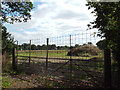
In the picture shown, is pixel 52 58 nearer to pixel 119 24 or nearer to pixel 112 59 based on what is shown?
pixel 112 59

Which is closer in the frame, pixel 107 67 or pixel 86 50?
pixel 107 67

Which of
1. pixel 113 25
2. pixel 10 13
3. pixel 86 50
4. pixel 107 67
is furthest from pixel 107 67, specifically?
pixel 10 13

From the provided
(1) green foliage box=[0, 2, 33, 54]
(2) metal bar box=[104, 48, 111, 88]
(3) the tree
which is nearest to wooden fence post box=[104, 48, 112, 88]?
(2) metal bar box=[104, 48, 111, 88]

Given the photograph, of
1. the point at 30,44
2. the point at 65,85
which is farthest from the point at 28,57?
the point at 65,85

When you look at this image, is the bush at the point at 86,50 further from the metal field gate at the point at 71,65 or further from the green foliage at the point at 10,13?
the green foliage at the point at 10,13

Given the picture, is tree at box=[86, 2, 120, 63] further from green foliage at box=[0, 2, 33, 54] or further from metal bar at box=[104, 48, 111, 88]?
green foliage at box=[0, 2, 33, 54]

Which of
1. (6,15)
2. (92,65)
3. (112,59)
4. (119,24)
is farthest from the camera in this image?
(6,15)

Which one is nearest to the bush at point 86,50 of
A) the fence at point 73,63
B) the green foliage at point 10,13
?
the fence at point 73,63

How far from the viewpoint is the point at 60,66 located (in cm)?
569

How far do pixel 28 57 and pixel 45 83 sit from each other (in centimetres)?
282

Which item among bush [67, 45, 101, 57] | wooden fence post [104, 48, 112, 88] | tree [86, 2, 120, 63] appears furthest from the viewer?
bush [67, 45, 101, 57]

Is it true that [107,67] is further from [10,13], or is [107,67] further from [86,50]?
[10,13]

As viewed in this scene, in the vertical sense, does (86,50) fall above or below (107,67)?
above

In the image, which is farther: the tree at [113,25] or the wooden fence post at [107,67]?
the wooden fence post at [107,67]
